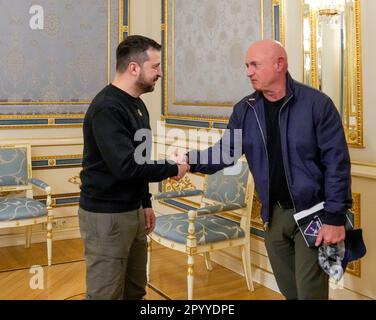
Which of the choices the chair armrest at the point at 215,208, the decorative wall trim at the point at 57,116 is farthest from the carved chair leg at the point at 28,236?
the chair armrest at the point at 215,208

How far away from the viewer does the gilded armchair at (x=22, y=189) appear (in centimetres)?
341

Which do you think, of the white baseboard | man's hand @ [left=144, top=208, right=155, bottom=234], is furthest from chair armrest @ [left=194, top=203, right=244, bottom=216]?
man's hand @ [left=144, top=208, right=155, bottom=234]

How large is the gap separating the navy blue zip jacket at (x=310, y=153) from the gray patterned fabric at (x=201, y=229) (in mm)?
903

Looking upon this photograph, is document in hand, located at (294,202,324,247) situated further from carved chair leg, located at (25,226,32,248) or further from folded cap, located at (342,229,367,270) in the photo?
carved chair leg, located at (25,226,32,248)

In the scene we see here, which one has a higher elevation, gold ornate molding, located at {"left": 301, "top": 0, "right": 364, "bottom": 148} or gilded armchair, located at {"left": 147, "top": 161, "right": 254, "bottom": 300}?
gold ornate molding, located at {"left": 301, "top": 0, "right": 364, "bottom": 148}

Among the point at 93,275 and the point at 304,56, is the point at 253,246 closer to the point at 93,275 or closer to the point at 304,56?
the point at 304,56

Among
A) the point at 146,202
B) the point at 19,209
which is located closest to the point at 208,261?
the point at 19,209

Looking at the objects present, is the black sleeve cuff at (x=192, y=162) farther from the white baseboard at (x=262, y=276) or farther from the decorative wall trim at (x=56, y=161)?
the decorative wall trim at (x=56, y=161)

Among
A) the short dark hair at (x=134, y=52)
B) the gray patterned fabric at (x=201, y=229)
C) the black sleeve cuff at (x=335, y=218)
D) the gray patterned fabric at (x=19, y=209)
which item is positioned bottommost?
the gray patterned fabric at (x=201, y=229)

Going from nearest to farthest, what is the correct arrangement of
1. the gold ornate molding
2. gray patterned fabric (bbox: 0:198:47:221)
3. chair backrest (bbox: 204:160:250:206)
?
1. the gold ornate molding
2. chair backrest (bbox: 204:160:250:206)
3. gray patterned fabric (bbox: 0:198:47:221)

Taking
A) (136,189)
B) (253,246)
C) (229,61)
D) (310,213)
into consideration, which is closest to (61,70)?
(229,61)

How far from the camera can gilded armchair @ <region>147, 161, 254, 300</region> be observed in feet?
9.19

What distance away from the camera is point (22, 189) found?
377 centimetres

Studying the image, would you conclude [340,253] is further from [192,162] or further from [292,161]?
[192,162]
